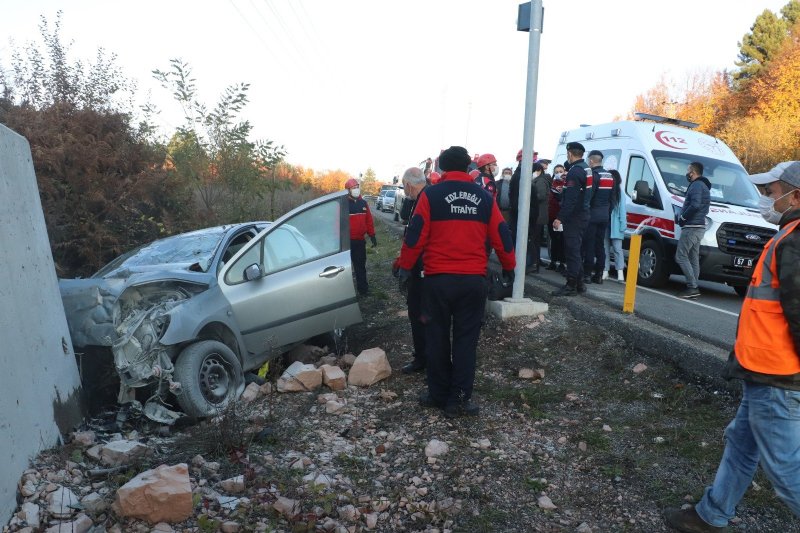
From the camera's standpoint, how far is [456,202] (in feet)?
14.1

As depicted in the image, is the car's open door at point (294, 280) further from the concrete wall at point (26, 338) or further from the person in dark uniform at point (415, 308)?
the concrete wall at point (26, 338)

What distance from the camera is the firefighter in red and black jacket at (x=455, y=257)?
4301 mm

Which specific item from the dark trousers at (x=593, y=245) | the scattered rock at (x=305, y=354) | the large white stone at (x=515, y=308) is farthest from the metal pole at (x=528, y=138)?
the scattered rock at (x=305, y=354)

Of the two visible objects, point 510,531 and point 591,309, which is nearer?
point 510,531

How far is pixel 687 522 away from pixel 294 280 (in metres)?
3.83

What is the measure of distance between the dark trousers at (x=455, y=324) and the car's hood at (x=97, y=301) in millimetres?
2105

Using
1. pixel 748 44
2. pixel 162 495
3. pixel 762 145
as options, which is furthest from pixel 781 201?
pixel 748 44

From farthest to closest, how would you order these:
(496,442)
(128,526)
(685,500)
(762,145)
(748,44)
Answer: (748,44), (762,145), (496,442), (685,500), (128,526)

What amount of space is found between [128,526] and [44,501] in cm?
53

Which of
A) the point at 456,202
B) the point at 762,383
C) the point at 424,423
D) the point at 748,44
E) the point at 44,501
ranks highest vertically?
the point at 748,44

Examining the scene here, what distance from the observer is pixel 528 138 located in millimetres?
6398

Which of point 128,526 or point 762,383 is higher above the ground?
point 762,383

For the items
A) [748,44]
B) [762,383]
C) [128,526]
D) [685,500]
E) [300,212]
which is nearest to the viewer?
[762,383]

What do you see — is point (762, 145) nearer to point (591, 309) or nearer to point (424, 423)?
point (591, 309)
